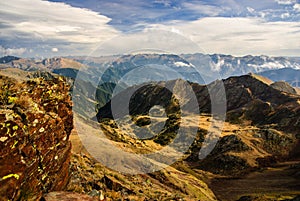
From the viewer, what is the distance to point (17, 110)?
20391 millimetres

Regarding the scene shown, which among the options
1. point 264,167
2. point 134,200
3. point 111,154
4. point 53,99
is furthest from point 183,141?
point 53,99

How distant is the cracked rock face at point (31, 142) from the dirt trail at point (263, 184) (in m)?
71.9

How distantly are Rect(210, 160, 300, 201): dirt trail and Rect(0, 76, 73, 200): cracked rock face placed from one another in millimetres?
71852

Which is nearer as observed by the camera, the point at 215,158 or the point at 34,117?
the point at 34,117

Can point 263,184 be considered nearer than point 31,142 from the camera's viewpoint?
No

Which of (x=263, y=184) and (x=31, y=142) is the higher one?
(x=31, y=142)

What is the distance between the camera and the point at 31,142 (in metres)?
20.5

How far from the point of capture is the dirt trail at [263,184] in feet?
279

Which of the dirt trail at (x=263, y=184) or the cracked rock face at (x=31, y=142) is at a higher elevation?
the cracked rock face at (x=31, y=142)

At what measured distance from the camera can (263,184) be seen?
94.2 meters

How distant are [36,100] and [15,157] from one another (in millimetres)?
7164

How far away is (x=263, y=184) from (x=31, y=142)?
303 feet

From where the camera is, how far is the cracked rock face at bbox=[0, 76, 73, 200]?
1827cm

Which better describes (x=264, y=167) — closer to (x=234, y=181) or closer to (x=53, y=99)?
(x=234, y=181)
